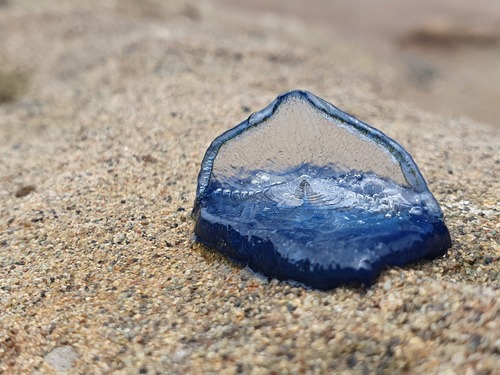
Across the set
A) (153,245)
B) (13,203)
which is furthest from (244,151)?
(13,203)

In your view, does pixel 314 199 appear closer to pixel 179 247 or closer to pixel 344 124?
pixel 344 124

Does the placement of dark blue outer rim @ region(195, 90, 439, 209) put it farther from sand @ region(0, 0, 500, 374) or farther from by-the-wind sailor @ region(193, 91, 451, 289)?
sand @ region(0, 0, 500, 374)

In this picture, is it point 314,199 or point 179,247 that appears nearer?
point 314,199

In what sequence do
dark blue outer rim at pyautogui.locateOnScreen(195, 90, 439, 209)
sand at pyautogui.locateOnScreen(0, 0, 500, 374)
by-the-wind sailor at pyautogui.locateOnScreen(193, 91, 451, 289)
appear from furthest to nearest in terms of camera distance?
dark blue outer rim at pyautogui.locateOnScreen(195, 90, 439, 209)
by-the-wind sailor at pyautogui.locateOnScreen(193, 91, 451, 289)
sand at pyautogui.locateOnScreen(0, 0, 500, 374)

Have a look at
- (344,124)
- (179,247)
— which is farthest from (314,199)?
(179,247)

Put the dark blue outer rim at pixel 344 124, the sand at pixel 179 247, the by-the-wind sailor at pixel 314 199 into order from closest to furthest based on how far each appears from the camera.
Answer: the sand at pixel 179 247
the by-the-wind sailor at pixel 314 199
the dark blue outer rim at pixel 344 124

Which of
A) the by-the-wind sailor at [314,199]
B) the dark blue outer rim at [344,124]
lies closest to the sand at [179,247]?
the by-the-wind sailor at [314,199]

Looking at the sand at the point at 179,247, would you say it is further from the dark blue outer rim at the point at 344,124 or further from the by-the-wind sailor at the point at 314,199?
the dark blue outer rim at the point at 344,124

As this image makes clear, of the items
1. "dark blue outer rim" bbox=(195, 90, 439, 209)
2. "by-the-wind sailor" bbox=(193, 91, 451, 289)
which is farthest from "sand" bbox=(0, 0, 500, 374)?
"dark blue outer rim" bbox=(195, 90, 439, 209)
